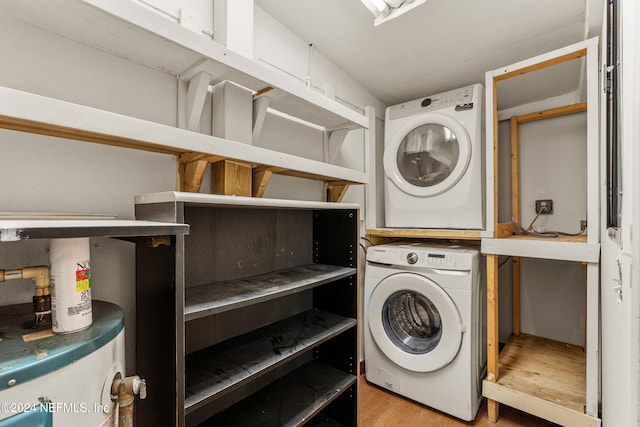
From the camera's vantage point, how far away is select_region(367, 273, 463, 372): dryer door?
171cm

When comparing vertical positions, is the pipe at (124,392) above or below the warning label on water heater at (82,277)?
below

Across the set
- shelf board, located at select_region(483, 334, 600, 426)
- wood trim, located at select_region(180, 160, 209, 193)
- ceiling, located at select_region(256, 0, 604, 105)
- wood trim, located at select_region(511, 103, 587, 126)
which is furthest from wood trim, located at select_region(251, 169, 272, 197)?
wood trim, located at select_region(511, 103, 587, 126)

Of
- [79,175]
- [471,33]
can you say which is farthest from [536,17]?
[79,175]

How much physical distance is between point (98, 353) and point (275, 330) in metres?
0.95

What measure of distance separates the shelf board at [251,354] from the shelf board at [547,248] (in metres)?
0.96

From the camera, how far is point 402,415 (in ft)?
5.90

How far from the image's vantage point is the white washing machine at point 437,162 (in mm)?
1937

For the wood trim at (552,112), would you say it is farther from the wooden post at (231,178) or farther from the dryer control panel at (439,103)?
the wooden post at (231,178)

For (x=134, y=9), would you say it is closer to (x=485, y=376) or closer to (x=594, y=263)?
(x=594, y=263)

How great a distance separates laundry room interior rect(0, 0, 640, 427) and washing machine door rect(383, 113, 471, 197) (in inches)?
0.6

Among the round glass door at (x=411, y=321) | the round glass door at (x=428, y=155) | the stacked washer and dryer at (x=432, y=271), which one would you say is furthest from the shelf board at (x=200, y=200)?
the round glass door at (x=428, y=155)

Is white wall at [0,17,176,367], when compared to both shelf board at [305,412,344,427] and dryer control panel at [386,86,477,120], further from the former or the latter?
dryer control panel at [386,86,477,120]

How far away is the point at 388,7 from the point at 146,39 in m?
1.15

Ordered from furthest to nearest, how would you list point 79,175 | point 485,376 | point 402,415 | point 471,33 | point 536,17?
point 485,376 < point 402,415 < point 471,33 < point 536,17 < point 79,175
